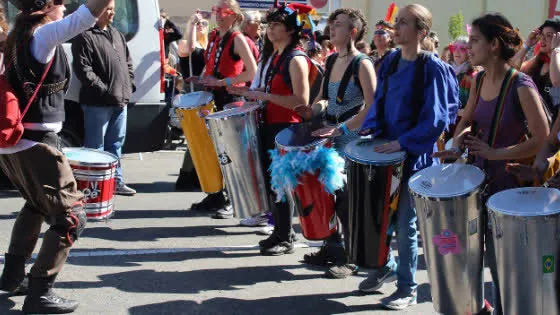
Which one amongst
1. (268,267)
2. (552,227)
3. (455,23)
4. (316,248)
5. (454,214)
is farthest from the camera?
(455,23)

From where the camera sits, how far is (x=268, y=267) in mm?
5738

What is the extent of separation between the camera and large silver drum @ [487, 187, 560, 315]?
11.5 feet

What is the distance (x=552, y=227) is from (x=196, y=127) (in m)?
3.64

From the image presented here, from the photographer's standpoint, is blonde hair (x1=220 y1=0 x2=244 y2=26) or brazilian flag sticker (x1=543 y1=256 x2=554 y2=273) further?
blonde hair (x1=220 y1=0 x2=244 y2=26)

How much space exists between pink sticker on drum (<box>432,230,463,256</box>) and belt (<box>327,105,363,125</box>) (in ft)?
5.09

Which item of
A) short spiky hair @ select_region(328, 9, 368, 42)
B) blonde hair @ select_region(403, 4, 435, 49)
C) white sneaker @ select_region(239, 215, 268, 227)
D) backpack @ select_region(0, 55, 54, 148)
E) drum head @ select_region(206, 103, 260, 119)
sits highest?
blonde hair @ select_region(403, 4, 435, 49)

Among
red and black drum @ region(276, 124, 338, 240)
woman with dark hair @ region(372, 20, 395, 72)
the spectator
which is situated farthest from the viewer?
woman with dark hair @ region(372, 20, 395, 72)

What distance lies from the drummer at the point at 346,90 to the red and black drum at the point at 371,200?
562mm

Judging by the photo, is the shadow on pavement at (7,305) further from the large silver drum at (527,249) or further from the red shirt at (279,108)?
the large silver drum at (527,249)

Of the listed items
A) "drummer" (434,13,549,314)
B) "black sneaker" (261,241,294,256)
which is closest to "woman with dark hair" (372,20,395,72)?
"black sneaker" (261,241,294,256)

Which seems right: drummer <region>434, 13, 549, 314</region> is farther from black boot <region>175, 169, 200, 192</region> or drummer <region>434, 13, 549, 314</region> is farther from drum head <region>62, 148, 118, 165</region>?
black boot <region>175, 169, 200, 192</region>

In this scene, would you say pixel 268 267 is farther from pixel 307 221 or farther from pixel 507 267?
pixel 507 267

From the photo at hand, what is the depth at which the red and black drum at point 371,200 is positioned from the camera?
442 centimetres

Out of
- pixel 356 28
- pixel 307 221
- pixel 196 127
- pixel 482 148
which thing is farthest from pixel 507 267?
pixel 196 127
